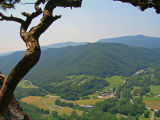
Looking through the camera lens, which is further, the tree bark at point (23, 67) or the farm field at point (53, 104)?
the farm field at point (53, 104)

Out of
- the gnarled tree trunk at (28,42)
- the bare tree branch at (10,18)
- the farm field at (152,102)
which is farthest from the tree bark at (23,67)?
the farm field at (152,102)

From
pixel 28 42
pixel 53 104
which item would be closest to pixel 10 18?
pixel 28 42

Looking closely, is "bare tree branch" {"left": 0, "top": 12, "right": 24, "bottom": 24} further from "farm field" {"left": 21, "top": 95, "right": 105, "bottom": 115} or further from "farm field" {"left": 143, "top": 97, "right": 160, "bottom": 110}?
"farm field" {"left": 143, "top": 97, "right": 160, "bottom": 110}

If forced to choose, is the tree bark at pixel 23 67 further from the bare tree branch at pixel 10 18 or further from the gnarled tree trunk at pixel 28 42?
the bare tree branch at pixel 10 18

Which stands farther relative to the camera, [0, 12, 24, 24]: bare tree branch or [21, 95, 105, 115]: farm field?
[21, 95, 105, 115]: farm field

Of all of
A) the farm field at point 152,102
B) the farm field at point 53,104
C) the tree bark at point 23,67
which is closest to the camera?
the tree bark at point 23,67

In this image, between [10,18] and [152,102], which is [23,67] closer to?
[10,18]

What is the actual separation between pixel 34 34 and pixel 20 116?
219 inches

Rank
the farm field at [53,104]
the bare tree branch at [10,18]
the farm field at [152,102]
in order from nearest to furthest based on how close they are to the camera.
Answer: the bare tree branch at [10,18]
the farm field at [53,104]
the farm field at [152,102]

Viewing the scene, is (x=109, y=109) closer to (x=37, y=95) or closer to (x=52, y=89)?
(x=37, y=95)

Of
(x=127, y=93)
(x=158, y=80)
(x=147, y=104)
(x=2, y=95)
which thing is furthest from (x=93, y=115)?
(x=158, y=80)

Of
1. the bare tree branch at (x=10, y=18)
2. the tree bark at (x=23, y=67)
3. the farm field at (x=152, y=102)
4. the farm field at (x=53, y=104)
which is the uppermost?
the bare tree branch at (x=10, y=18)

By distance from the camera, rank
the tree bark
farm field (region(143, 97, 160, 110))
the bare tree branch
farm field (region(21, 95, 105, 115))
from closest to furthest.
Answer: the tree bark → the bare tree branch → farm field (region(21, 95, 105, 115)) → farm field (region(143, 97, 160, 110))

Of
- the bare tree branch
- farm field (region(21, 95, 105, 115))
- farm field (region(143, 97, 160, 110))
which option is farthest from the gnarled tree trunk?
farm field (region(143, 97, 160, 110))
